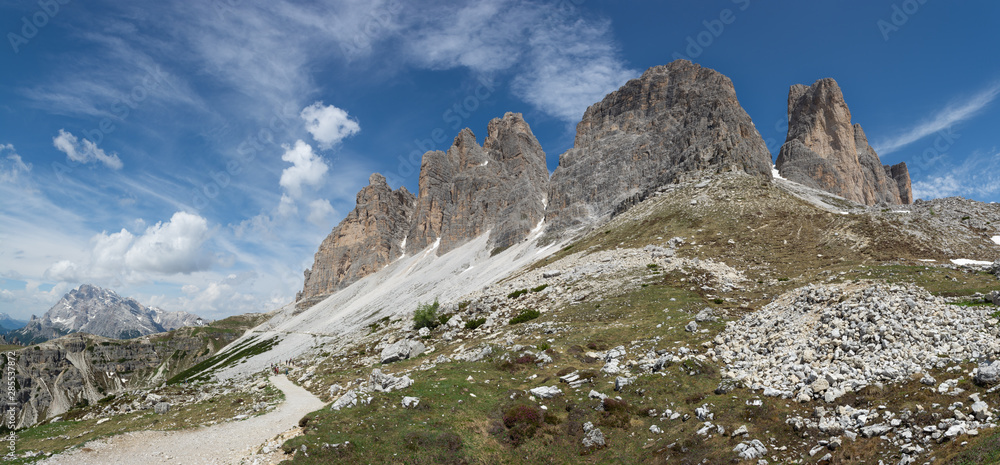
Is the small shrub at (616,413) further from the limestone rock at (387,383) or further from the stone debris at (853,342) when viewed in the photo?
the limestone rock at (387,383)

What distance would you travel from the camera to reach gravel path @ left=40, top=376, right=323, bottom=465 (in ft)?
60.4

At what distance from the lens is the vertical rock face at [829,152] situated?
5468 inches

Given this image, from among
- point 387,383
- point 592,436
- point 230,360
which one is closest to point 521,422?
point 592,436

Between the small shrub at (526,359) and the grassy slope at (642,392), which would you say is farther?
the small shrub at (526,359)

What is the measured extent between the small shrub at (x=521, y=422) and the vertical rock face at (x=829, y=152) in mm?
146374

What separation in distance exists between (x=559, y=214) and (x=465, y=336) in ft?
294

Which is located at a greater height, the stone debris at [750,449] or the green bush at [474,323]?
the green bush at [474,323]

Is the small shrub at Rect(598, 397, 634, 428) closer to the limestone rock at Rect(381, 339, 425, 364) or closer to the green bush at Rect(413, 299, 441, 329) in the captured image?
the limestone rock at Rect(381, 339, 425, 364)

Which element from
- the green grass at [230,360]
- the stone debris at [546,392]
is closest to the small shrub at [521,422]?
the stone debris at [546,392]

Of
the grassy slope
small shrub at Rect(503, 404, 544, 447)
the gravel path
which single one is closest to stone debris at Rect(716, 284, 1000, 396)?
the grassy slope

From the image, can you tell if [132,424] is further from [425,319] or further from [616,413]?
[425,319]

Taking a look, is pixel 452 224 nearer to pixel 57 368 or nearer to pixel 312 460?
pixel 312 460

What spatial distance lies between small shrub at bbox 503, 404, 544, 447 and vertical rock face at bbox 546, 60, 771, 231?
82.6 m

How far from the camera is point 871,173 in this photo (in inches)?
6668
